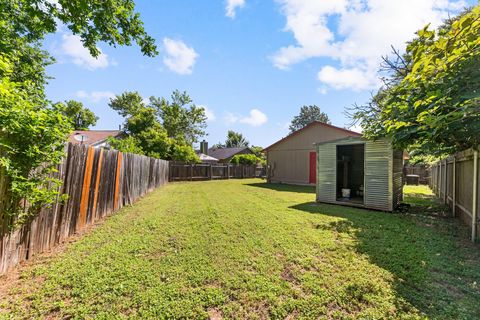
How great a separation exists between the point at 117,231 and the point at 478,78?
651cm

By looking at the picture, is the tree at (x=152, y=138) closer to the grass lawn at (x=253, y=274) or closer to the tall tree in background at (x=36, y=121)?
the tall tree in background at (x=36, y=121)

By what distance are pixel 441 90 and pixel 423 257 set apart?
264 cm

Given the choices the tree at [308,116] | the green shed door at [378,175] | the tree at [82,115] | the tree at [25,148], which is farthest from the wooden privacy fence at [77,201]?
the tree at [308,116]

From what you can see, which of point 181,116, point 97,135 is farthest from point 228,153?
point 97,135

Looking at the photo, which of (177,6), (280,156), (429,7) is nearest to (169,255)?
(429,7)

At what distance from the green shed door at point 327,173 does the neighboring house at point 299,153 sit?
579 centimetres

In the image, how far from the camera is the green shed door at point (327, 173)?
26.1 feet

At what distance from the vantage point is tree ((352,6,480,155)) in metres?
1.75

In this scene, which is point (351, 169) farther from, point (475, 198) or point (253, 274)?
point (253, 274)

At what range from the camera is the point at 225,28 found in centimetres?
820

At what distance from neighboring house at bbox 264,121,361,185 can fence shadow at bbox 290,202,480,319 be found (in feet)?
28.2

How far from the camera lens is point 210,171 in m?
19.3

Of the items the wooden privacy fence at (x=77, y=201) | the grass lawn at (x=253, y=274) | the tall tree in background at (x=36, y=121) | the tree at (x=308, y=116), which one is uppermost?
the tree at (x=308, y=116)

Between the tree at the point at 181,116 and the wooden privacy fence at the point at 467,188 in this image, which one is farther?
the tree at the point at 181,116
